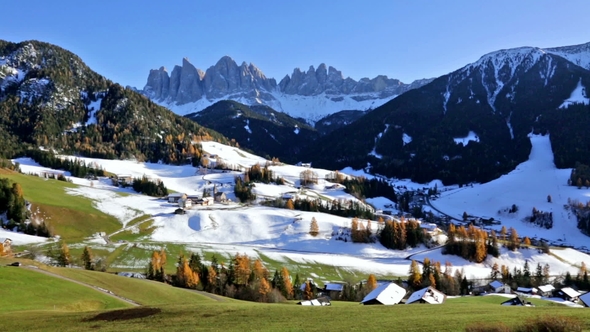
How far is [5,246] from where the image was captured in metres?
102

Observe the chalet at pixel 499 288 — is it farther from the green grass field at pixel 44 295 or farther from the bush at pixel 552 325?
the green grass field at pixel 44 295

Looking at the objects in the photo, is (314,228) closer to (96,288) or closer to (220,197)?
(220,197)

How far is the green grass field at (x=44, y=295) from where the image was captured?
53219 mm

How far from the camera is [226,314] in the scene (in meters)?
39.6

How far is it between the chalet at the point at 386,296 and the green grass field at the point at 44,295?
3429cm

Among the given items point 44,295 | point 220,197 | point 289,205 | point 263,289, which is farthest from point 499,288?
point 220,197

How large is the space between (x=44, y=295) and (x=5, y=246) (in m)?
55.8

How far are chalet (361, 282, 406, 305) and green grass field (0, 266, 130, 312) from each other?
34.3 meters

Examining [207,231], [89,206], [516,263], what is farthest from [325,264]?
[89,206]

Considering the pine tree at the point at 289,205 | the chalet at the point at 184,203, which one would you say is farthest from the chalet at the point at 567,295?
the chalet at the point at 184,203

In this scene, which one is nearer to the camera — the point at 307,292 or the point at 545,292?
the point at 307,292

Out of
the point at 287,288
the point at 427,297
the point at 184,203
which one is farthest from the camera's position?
the point at 184,203

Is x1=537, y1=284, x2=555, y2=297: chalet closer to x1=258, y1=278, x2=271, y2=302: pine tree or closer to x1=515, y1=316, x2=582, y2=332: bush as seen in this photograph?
x1=258, y1=278, x2=271, y2=302: pine tree

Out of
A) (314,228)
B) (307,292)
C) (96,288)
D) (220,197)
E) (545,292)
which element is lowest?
(545,292)
